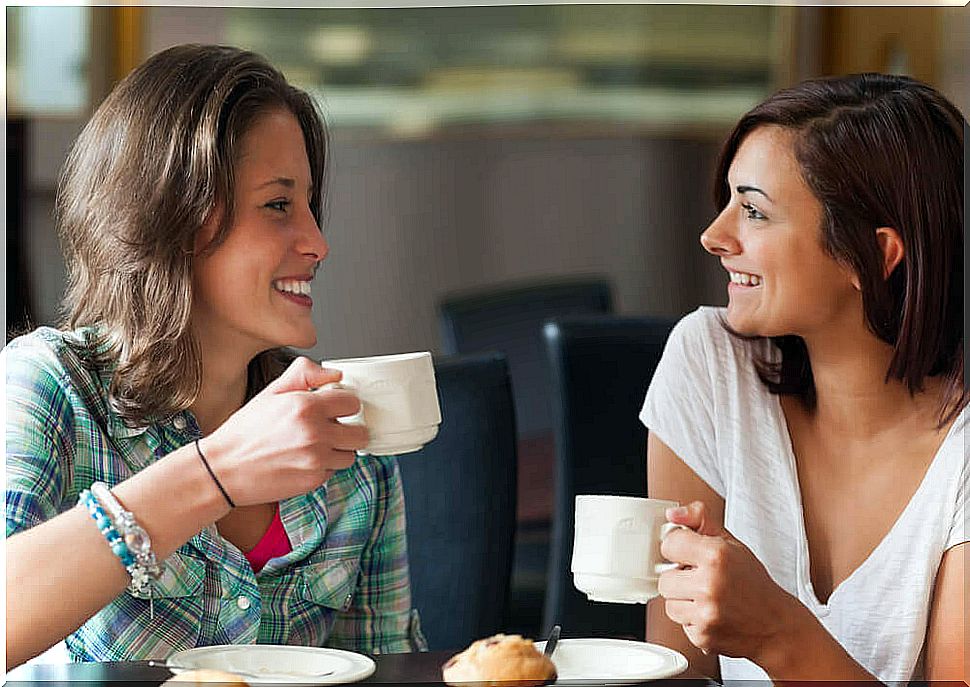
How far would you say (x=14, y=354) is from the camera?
877 mm

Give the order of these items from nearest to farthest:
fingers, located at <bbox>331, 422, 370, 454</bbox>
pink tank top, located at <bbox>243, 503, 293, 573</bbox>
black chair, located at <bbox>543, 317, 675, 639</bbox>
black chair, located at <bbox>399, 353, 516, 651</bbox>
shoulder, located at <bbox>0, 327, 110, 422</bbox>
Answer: fingers, located at <bbox>331, 422, 370, 454</bbox>
shoulder, located at <bbox>0, 327, 110, 422</bbox>
pink tank top, located at <bbox>243, 503, 293, 573</bbox>
black chair, located at <bbox>399, 353, 516, 651</bbox>
black chair, located at <bbox>543, 317, 675, 639</bbox>

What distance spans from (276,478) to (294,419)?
37 mm

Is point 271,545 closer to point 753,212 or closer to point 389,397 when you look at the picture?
point 389,397

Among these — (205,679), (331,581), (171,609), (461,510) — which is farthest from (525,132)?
(205,679)

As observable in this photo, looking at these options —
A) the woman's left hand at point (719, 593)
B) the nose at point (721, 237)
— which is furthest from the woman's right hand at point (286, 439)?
the nose at point (721, 237)

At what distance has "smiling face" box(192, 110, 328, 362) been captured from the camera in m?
0.88

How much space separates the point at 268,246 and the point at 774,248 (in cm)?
37

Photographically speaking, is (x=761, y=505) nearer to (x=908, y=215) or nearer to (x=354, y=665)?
(x=908, y=215)

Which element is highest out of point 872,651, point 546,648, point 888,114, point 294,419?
point 888,114

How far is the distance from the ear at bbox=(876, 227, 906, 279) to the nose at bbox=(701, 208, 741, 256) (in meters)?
0.11

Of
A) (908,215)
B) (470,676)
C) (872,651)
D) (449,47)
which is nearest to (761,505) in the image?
(872,651)

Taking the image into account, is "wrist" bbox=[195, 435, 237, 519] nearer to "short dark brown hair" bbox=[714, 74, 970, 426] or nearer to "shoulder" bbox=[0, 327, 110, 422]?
"shoulder" bbox=[0, 327, 110, 422]

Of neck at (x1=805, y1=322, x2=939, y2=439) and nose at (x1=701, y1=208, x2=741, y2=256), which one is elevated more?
nose at (x1=701, y1=208, x2=741, y2=256)

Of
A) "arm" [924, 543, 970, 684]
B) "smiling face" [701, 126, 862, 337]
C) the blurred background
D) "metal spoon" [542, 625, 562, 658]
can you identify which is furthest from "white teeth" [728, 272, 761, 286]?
the blurred background
